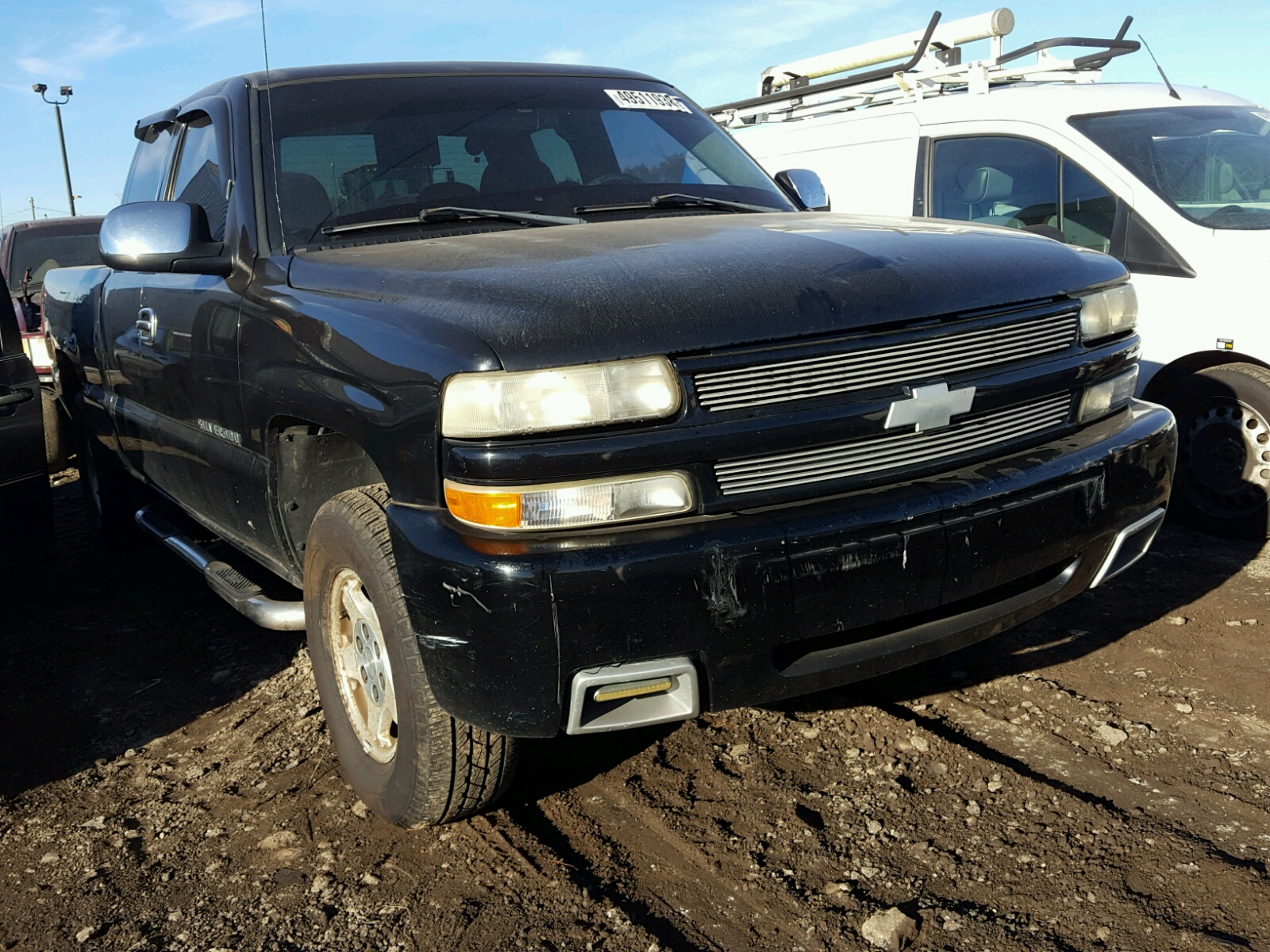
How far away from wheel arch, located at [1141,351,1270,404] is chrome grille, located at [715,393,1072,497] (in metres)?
2.49

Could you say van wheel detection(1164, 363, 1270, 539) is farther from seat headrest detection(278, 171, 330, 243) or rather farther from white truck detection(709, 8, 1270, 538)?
seat headrest detection(278, 171, 330, 243)

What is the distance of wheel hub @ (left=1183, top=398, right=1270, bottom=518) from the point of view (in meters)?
4.75

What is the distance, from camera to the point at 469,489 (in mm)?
2264

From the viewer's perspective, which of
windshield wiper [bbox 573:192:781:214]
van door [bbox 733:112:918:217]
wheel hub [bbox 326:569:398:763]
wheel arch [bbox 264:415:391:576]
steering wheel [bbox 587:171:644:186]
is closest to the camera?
wheel hub [bbox 326:569:398:763]

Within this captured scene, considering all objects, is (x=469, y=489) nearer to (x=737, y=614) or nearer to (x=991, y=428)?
(x=737, y=614)

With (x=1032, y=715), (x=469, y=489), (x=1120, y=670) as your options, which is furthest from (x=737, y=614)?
(x=1120, y=670)

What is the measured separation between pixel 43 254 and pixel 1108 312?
9.76 m

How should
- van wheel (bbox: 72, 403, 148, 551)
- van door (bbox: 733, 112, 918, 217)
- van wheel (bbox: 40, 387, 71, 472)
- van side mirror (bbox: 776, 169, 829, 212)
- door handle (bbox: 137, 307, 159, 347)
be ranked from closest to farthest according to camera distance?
door handle (bbox: 137, 307, 159, 347) < van side mirror (bbox: 776, 169, 829, 212) < van wheel (bbox: 72, 403, 148, 551) < van door (bbox: 733, 112, 918, 217) < van wheel (bbox: 40, 387, 71, 472)

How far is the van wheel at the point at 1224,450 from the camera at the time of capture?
473 cm

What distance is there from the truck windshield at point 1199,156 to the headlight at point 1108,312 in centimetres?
219

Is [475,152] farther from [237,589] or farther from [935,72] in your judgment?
[935,72]

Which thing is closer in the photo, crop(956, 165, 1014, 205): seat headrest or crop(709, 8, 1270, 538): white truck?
crop(709, 8, 1270, 538): white truck

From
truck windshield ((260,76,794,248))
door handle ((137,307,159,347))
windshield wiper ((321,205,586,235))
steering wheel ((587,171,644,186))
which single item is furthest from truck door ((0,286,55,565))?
steering wheel ((587,171,644,186))

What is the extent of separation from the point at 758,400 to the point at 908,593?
52 centimetres
